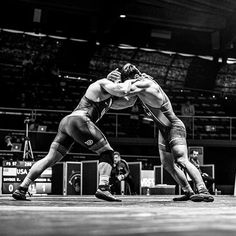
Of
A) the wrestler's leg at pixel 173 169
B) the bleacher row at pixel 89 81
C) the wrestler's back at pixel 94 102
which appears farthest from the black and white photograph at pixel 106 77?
the wrestler's back at pixel 94 102

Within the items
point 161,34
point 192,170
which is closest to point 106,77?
point 161,34

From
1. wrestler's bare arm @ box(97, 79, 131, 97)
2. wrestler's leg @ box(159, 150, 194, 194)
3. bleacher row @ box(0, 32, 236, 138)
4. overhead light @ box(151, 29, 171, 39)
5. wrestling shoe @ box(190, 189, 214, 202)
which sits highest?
overhead light @ box(151, 29, 171, 39)

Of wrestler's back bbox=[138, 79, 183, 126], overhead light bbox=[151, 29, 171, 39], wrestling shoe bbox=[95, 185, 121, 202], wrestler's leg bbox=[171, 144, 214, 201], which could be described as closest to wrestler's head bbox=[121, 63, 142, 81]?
wrestler's back bbox=[138, 79, 183, 126]

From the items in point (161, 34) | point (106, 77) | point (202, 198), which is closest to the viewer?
point (202, 198)

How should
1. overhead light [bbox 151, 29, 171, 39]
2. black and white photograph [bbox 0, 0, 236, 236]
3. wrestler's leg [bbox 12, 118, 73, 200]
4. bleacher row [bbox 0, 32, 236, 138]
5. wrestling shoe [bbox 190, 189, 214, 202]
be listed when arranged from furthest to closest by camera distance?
overhead light [bbox 151, 29, 171, 39]
bleacher row [bbox 0, 32, 236, 138]
black and white photograph [bbox 0, 0, 236, 236]
wrestler's leg [bbox 12, 118, 73, 200]
wrestling shoe [bbox 190, 189, 214, 202]

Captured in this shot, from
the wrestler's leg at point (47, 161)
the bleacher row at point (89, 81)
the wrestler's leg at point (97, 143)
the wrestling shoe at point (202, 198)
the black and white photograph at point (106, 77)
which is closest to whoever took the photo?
the wrestling shoe at point (202, 198)

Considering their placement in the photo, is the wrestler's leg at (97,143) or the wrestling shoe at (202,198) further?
the wrestler's leg at (97,143)

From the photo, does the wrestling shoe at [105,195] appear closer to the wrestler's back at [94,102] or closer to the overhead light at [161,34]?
the wrestler's back at [94,102]

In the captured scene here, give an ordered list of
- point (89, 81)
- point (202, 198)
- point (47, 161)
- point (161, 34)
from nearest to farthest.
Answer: point (202, 198), point (47, 161), point (89, 81), point (161, 34)

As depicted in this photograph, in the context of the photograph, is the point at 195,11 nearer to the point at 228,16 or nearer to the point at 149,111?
the point at 228,16

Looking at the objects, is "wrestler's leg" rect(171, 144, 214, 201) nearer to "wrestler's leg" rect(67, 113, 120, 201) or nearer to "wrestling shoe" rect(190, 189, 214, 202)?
"wrestling shoe" rect(190, 189, 214, 202)

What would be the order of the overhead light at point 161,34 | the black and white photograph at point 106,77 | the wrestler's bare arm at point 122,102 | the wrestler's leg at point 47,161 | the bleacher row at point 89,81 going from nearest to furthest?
the wrestler's leg at point 47,161 < the wrestler's bare arm at point 122,102 < the black and white photograph at point 106,77 < the bleacher row at point 89,81 < the overhead light at point 161,34

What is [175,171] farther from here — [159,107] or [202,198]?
[159,107]

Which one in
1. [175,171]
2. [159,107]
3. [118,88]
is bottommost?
[175,171]
